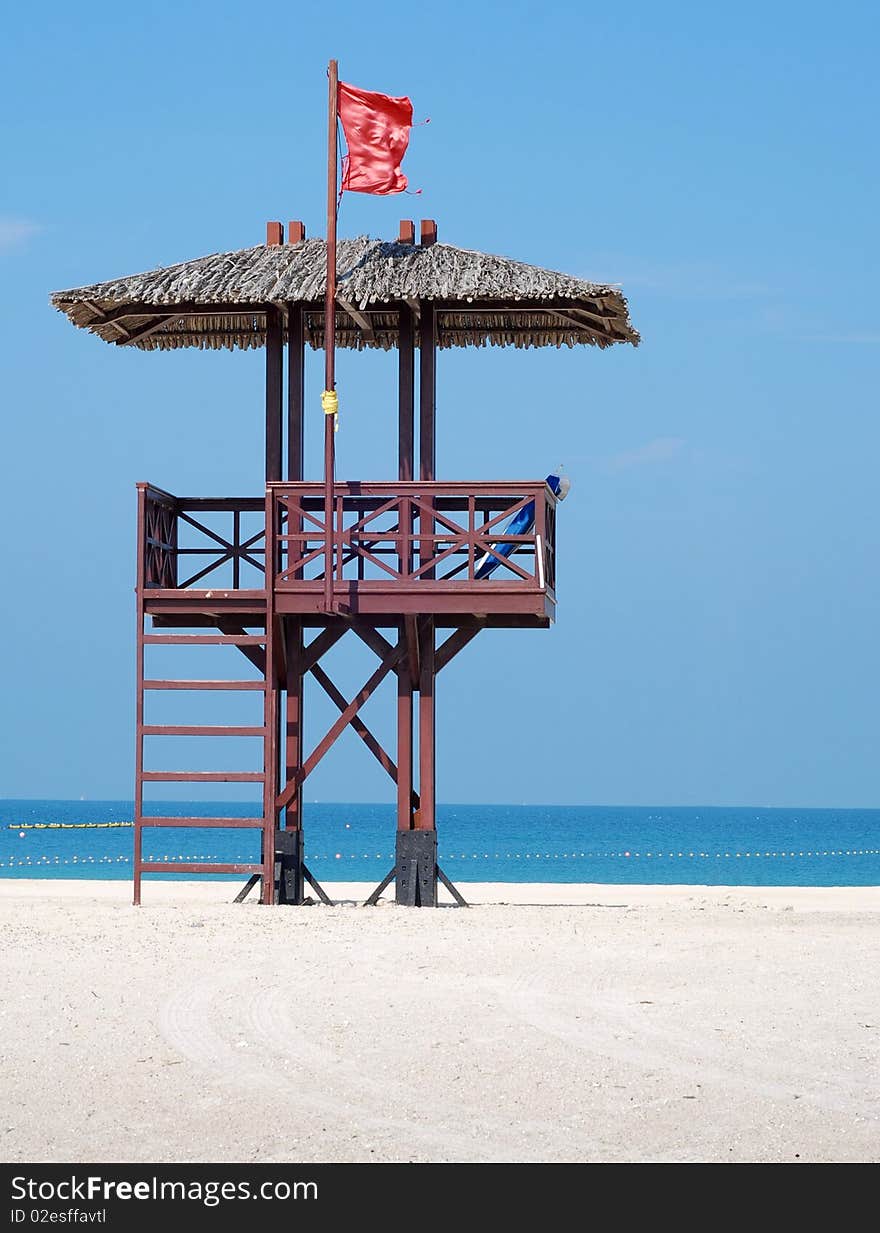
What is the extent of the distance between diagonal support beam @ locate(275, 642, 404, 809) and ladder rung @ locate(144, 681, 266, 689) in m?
0.88

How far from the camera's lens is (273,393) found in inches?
700

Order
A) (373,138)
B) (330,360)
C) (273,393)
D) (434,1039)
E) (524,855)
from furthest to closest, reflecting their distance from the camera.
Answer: (524,855) < (273,393) < (373,138) < (330,360) < (434,1039)

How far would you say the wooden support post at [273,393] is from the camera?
698 inches

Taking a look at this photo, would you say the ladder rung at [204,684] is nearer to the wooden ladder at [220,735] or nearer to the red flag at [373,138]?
the wooden ladder at [220,735]

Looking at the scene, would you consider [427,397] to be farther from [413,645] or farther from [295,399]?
[413,645]

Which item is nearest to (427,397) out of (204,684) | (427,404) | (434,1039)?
(427,404)

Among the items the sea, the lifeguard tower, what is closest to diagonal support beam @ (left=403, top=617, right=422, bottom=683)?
the lifeguard tower

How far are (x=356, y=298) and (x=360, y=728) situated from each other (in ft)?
13.9

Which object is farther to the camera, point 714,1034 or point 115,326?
point 115,326

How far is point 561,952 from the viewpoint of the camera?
1301 centimetres
